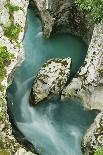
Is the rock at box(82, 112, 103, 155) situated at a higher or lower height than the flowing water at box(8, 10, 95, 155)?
lower

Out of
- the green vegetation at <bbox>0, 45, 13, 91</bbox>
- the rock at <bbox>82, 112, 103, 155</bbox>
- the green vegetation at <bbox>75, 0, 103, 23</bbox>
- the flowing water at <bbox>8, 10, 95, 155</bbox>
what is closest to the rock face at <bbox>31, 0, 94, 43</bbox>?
the flowing water at <bbox>8, 10, 95, 155</bbox>

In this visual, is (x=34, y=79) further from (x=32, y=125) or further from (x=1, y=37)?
(x=1, y=37)

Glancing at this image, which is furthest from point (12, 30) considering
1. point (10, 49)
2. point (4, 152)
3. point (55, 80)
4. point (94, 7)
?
point (4, 152)

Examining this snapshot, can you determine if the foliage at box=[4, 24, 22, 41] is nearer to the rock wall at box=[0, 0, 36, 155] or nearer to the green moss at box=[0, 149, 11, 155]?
the rock wall at box=[0, 0, 36, 155]

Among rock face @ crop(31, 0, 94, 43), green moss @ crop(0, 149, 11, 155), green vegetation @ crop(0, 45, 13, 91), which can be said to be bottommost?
green moss @ crop(0, 149, 11, 155)

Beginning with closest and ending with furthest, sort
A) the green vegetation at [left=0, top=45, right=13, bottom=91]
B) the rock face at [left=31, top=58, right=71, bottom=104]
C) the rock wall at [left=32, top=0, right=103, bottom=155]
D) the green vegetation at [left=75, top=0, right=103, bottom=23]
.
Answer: the green vegetation at [left=0, top=45, right=13, bottom=91]
the green vegetation at [left=75, top=0, right=103, bottom=23]
the rock wall at [left=32, top=0, right=103, bottom=155]
the rock face at [left=31, top=58, right=71, bottom=104]

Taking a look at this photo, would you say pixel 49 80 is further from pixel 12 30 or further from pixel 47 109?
pixel 12 30

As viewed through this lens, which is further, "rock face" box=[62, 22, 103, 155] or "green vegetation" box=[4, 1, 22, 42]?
"rock face" box=[62, 22, 103, 155]
